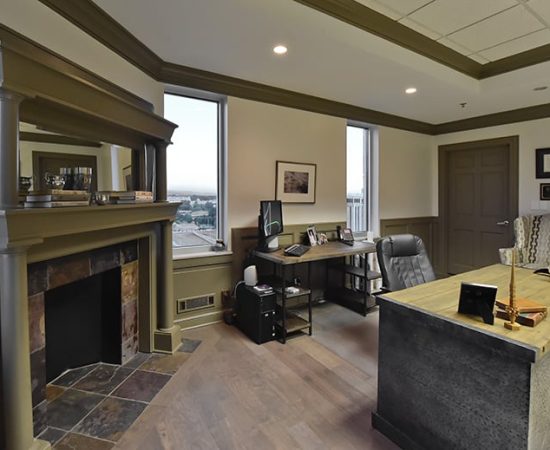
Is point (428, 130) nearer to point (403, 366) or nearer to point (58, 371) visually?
point (403, 366)

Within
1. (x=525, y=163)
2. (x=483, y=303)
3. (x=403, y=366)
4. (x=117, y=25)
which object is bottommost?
(x=403, y=366)

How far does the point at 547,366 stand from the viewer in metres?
1.41

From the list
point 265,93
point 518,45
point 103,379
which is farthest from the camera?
point 265,93

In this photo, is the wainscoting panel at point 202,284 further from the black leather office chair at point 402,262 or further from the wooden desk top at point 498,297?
the wooden desk top at point 498,297

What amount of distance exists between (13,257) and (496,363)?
207 cm

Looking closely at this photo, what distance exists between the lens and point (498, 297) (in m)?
1.90

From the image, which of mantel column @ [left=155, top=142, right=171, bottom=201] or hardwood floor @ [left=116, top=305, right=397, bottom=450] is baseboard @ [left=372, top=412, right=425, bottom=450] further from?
mantel column @ [left=155, top=142, right=171, bottom=201]

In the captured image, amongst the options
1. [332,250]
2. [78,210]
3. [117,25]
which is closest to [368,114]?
[332,250]

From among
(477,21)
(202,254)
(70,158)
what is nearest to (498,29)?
(477,21)

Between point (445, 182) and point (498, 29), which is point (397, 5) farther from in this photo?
point (445, 182)

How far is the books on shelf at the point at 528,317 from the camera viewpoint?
142 cm

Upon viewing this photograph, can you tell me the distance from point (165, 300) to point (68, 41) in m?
1.92

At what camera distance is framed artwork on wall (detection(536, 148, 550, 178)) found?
4277 millimetres

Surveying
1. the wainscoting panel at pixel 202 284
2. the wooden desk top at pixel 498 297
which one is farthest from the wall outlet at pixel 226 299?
the wooden desk top at pixel 498 297
